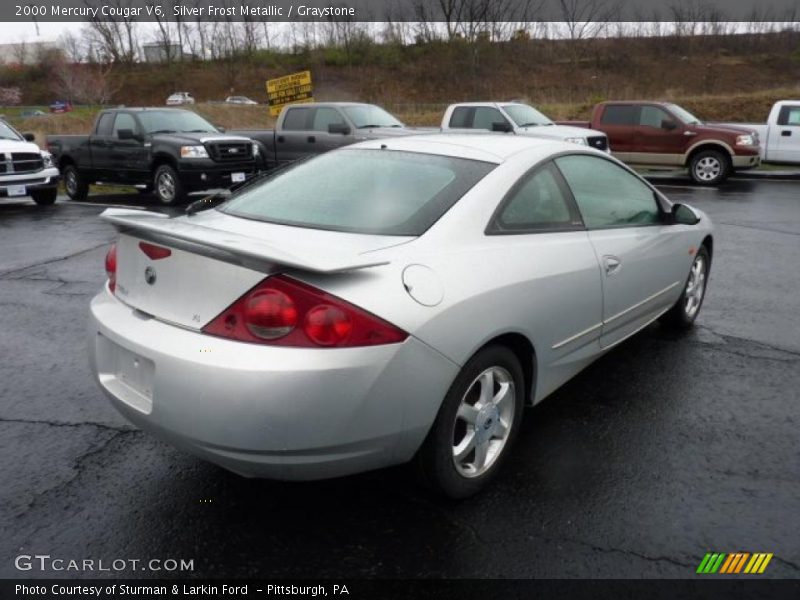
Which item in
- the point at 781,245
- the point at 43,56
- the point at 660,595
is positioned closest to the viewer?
the point at 660,595

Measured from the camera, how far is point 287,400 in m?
2.25

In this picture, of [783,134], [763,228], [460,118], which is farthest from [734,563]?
[783,134]

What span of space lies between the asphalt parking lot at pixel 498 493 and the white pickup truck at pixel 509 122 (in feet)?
32.9

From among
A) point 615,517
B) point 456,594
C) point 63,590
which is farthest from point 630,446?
point 63,590

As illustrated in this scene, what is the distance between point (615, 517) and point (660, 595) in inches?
17.2

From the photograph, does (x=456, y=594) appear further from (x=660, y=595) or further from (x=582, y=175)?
(x=582, y=175)

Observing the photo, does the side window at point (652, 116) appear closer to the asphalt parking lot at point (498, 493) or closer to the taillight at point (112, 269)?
the asphalt parking lot at point (498, 493)

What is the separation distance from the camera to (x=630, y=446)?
332 cm

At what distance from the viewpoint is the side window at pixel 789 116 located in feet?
52.0

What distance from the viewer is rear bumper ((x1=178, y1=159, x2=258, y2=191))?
12.0 m

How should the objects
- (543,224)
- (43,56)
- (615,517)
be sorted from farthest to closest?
1. (43,56)
2. (543,224)
3. (615,517)

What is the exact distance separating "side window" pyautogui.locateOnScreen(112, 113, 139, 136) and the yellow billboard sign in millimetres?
7021

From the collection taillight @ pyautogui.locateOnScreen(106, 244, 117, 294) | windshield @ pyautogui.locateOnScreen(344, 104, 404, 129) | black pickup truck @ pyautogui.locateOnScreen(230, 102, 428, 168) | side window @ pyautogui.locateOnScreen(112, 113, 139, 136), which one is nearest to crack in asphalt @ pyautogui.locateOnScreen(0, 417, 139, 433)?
taillight @ pyautogui.locateOnScreen(106, 244, 117, 294)

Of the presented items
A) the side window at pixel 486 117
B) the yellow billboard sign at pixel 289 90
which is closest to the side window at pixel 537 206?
the side window at pixel 486 117
